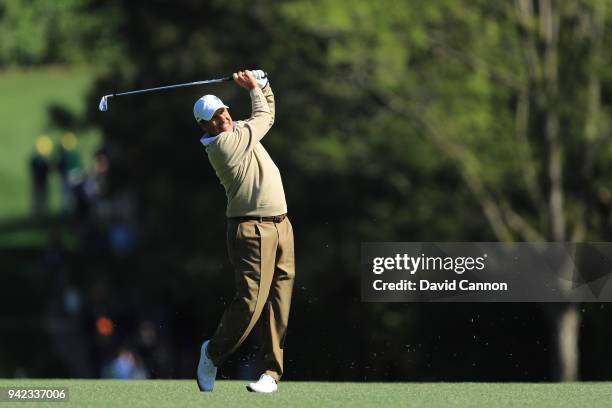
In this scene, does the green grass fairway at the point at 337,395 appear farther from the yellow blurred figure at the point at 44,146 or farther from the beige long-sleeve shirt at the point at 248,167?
the yellow blurred figure at the point at 44,146

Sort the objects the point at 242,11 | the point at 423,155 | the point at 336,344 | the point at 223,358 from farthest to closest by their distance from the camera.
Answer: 1. the point at 242,11
2. the point at 423,155
3. the point at 336,344
4. the point at 223,358

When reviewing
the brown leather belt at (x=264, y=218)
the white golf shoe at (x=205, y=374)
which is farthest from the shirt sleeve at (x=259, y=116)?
the white golf shoe at (x=205, y=374)

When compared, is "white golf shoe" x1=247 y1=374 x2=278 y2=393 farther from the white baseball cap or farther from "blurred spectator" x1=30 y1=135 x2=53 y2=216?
"blurred spectator" x1=30 y1=135 x2=53 y2=216

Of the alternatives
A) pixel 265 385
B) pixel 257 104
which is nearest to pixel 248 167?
pixel 257 104

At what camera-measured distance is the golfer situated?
434 inches

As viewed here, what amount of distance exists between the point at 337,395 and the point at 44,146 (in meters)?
57.6

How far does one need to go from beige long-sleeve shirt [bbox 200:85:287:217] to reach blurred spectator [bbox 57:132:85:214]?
4645cm

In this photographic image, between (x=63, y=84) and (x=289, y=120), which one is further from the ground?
(x=289, y=120)

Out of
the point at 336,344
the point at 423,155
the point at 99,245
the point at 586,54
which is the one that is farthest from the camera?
the point at 99,245

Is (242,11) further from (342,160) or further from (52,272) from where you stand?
(52,272)

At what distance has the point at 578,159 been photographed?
30.5m

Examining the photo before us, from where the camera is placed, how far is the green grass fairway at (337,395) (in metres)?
10.7

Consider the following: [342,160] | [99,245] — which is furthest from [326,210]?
[99,245]

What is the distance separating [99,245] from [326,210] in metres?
14.7
